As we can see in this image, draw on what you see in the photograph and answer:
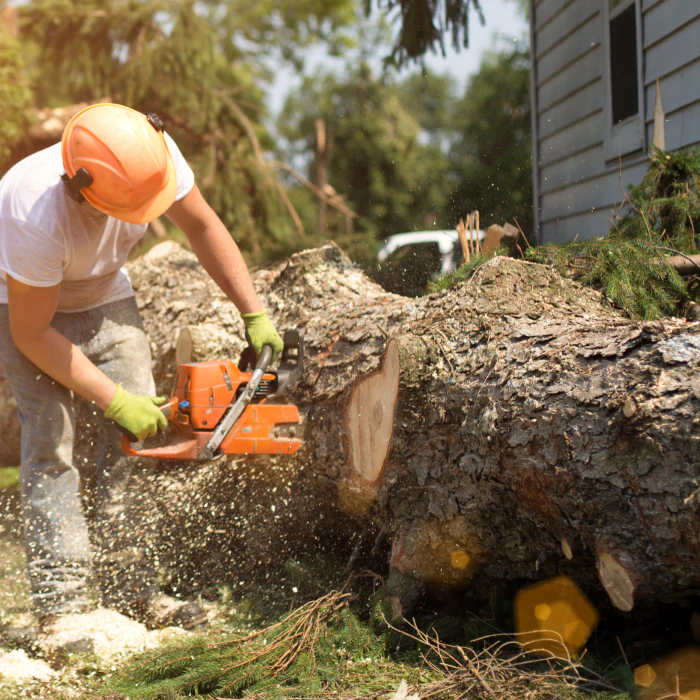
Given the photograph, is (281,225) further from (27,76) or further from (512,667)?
(512,667)

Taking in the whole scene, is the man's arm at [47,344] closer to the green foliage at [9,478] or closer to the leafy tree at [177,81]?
the green foliage at [9,478]

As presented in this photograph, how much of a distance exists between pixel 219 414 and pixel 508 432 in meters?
1.10

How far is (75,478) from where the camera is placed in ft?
8.68

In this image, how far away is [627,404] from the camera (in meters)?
1.54

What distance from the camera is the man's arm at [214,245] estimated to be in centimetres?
255

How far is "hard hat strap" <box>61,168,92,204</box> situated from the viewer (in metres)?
2.11

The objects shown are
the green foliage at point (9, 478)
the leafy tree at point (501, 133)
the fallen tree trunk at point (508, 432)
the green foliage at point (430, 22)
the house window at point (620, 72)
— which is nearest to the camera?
the fallen tree trunk at point (508, 432)

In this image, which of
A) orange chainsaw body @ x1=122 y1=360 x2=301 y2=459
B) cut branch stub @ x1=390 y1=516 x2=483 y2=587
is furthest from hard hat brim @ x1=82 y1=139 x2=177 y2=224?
cut branch stub @ x1=390 y1=516 x2=483 y2=587

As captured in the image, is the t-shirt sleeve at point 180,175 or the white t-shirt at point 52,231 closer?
the white t-shirt at point 52,231

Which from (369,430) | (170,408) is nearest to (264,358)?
(170,408)

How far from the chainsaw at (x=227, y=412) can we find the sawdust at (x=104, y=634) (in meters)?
0.66

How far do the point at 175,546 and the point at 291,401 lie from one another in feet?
2.81

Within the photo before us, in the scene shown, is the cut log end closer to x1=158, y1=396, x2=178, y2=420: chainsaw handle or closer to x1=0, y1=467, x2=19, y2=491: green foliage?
x1=158, y1=396, x2=178, y2=420: chainsaw handle

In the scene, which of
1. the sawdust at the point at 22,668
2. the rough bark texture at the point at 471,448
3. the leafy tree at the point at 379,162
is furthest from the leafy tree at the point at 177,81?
the leafy tree at the point at 379,162
